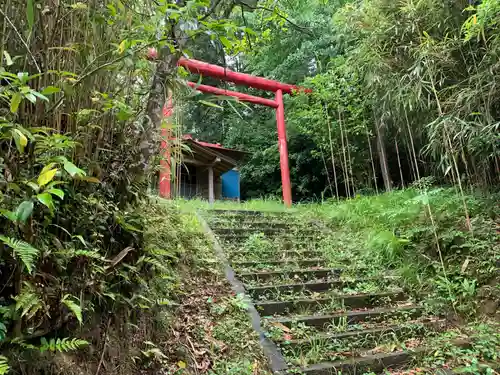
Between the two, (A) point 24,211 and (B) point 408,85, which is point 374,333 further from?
(B) point 408,85

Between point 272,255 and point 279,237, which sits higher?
point 279,237

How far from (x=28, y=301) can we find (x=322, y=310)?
254cm

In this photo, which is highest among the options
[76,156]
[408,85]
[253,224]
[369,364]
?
[408,85]

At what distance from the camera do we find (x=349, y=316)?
3.16 m

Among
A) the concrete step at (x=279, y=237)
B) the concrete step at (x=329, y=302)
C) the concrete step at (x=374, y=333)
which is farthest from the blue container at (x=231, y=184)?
the concrete step at (x=374, y=333)

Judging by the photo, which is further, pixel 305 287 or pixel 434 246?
pixel 434 246

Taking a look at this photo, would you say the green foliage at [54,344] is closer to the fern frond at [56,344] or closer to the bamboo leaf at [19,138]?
the fern frond at [56,344]

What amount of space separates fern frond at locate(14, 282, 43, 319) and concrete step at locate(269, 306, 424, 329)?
78.0 inches

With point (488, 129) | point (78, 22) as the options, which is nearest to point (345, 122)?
point (488, 129)

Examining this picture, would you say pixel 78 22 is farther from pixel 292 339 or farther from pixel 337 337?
pixel 337 337

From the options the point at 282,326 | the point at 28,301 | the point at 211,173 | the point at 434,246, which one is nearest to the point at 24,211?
the point at 28,301

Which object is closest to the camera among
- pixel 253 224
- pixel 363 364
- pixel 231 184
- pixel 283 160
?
pixel 363 364

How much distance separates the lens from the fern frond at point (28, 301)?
129cm

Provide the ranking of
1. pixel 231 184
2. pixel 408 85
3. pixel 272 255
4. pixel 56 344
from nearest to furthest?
pixel 56 344 < pixel 272 255 < pixel 408 85 < pixel 231 184
